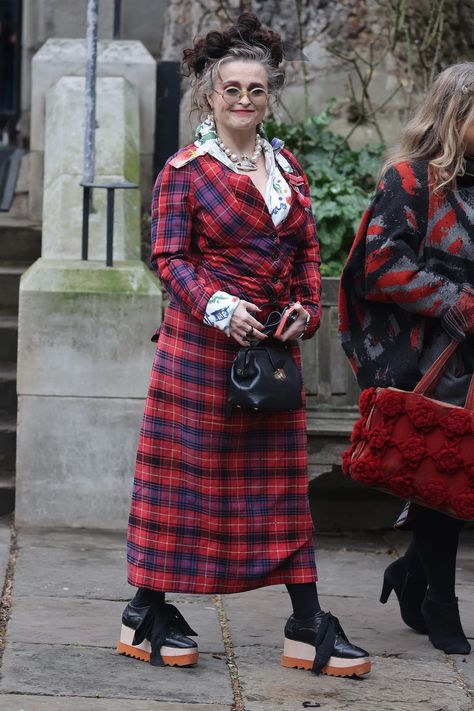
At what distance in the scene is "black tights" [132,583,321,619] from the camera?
4.09 metres

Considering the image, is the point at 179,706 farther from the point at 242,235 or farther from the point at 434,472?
the point at 242,235

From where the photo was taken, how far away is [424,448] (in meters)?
4.02

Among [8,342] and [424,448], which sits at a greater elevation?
[424,448]

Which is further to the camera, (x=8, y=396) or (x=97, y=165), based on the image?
(x=97, y=165)

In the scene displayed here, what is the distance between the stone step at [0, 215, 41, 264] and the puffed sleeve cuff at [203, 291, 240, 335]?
3.69m

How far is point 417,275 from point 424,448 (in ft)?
1.71

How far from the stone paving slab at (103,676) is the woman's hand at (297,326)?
1.02 m

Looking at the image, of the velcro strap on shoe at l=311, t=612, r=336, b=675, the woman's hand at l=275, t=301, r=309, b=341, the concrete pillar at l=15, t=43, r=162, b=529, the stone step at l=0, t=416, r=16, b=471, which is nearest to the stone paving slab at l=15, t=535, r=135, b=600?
the concrete pillar at l=15, t=43, r=162, b=529

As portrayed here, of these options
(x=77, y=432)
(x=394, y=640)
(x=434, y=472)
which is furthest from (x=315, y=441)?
(x=434, y=472)

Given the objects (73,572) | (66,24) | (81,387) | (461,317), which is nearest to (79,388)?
(81,387)

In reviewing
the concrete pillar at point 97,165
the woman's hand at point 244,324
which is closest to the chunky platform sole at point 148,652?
the woman's hand at point 244,324

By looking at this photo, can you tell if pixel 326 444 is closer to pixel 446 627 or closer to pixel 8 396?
pixel 8 396

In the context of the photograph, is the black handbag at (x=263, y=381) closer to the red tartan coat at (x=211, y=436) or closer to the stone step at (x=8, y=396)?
the red tartan coat at (x=211, y=436)

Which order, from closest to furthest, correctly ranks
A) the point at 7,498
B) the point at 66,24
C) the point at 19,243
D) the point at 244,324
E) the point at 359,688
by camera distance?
the point at 244,324 → the point at 359,688 → the point at 7,498 → the point at 19,243 → the point at 66,24
